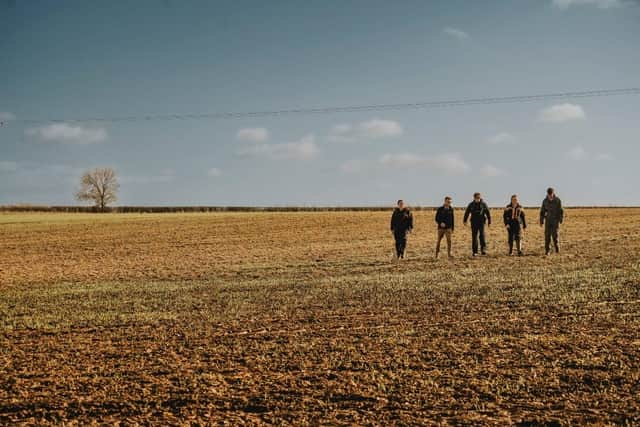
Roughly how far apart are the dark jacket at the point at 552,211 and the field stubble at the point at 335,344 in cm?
142

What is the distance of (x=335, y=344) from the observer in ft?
29.5

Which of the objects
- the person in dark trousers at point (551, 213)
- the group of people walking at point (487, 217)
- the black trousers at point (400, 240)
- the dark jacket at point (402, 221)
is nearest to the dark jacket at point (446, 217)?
the group of people walking at point (487, 217)

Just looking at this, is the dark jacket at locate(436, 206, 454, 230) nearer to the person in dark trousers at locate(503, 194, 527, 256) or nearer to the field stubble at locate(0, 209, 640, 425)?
the field stubble at locate(0, 209, 640, 425)

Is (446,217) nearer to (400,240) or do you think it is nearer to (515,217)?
(400,240)

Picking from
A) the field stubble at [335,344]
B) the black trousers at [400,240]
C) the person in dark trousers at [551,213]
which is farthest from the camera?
the black trousers at [400,240]

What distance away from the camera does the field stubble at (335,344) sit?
Answer: 20.4 feet

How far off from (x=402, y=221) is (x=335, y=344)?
46.5 feet

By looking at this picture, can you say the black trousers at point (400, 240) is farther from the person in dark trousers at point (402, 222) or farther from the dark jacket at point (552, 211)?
the dark jacket at point (552, 211)

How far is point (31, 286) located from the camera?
63.7 ft

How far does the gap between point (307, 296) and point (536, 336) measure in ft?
Result: 21.2

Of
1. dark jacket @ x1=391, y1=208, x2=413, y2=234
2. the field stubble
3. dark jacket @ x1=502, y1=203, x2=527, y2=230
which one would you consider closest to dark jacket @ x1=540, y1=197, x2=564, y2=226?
dark jacket @ x1=502, y1=203, x2=527, y2=230

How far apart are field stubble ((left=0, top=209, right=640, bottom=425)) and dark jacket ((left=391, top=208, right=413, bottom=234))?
1.85 m

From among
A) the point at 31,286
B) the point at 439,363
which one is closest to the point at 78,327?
the point at 439,363

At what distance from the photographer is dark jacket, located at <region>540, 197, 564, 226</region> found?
21.9 metres
